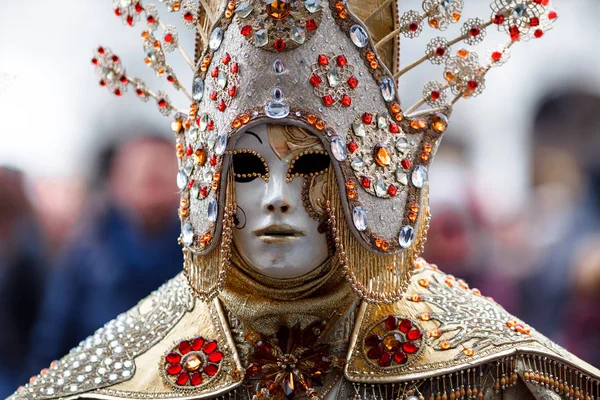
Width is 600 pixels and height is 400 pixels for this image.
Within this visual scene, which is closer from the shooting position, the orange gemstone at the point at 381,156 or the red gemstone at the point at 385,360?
the orange gemstone at the point at 381,156

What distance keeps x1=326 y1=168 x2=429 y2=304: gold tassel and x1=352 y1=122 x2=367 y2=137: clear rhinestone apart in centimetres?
11

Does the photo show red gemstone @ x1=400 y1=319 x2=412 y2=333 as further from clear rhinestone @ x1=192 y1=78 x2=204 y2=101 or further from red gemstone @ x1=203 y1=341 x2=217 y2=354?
clear rhinestone @ x1=192 y1=78 x2=204 y2=101

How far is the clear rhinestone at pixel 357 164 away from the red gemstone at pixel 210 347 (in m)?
0.68

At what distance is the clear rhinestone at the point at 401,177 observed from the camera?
2.87 metres

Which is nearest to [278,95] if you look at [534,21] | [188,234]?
[188,234]

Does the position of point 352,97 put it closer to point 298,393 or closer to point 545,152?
point 298,393

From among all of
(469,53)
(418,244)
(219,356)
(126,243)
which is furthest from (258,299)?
(126,243)

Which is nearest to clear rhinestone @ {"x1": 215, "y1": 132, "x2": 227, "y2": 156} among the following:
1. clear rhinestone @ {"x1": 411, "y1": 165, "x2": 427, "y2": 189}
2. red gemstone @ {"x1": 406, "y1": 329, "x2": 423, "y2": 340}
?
clear rhinestone @ {"x1": 411, "y1": 165, "x2": 427, "y2": 189}

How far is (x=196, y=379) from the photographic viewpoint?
3.03 meters

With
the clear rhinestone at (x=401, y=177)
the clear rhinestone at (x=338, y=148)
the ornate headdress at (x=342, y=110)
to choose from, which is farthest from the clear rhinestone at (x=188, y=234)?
the clear rhinestone at (x=401, y=177)

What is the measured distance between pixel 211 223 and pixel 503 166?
2.26m

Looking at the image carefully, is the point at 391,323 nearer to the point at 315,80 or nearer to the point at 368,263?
the point at 368,263

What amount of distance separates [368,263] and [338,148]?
1.06 ft

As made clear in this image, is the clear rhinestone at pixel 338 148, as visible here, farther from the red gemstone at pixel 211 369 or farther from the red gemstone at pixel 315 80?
the red gemstone at pixel 211 369
